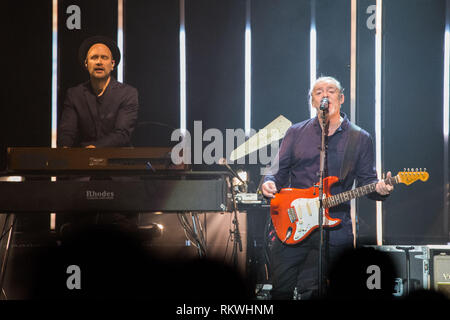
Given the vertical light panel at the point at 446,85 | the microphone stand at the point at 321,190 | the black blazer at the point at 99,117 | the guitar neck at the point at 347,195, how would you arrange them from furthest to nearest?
the vertical light panel at the point at 446,85 → the black blazer at the point at 99,117 → the guitar neck at the point at 347,195 → the microphone stand at the point at 321,190

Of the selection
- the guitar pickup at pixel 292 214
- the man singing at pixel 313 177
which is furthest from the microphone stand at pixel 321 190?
the guitar pickup at pixel 292 214

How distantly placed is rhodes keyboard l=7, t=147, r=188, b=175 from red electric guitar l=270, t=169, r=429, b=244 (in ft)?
2.61

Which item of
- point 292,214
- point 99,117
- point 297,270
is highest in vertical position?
point 99,117

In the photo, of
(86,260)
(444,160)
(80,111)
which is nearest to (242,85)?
(80,111)

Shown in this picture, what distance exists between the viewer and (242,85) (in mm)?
5426

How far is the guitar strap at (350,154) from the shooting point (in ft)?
10.6

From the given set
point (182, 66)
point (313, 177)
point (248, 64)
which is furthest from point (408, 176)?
point (182, 66)

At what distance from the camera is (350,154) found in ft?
10.7

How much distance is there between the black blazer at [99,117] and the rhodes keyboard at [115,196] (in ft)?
6.91

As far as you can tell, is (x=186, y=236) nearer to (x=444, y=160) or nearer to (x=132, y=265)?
(x=132, y=265)

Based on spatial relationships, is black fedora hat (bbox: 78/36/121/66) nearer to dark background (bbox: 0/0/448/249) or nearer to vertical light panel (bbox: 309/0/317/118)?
dark background (bbox: 0/0/448/249)

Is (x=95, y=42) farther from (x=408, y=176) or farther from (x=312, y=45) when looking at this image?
(x=408, y=176)

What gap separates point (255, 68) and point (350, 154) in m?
2.42

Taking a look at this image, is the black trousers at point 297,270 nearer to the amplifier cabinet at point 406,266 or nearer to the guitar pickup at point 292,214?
the guitar pickup at point 292,214
